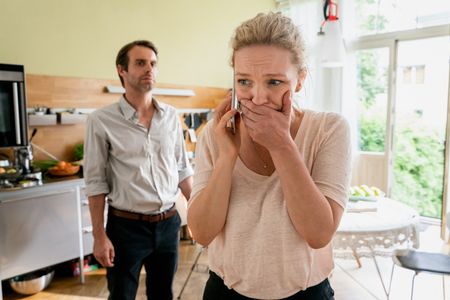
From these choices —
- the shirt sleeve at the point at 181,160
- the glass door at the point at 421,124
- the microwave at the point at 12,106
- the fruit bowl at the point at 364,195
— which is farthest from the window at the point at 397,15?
the microwave at the point at 12,106

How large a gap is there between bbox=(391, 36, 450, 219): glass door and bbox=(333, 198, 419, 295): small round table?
225 centimetres

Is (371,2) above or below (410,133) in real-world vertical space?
above

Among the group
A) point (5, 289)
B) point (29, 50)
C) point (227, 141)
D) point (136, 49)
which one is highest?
point (29, 50)

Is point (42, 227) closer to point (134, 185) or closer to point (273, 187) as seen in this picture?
point (134, 185)

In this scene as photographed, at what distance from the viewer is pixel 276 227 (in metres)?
0.83

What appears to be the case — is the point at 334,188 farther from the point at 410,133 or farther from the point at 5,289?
the point at 410,133

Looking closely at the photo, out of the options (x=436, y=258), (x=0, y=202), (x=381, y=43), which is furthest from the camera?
(x=381, y=43)

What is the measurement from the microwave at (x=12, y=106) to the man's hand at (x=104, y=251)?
1607mm

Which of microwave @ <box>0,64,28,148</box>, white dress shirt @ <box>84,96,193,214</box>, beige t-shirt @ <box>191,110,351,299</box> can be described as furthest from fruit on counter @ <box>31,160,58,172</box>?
beige t-shirt @ <box>191,110,351,299</box>

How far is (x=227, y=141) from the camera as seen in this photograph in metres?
0.88

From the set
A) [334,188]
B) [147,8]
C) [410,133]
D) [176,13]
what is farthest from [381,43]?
[334,188]

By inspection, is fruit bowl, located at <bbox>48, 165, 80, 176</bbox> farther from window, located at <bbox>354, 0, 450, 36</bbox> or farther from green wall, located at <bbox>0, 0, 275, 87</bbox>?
window, located at <bbox>354, 0, 450, 36</bbox>

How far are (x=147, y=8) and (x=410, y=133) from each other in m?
3.57

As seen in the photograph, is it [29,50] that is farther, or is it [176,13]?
[176,13]
